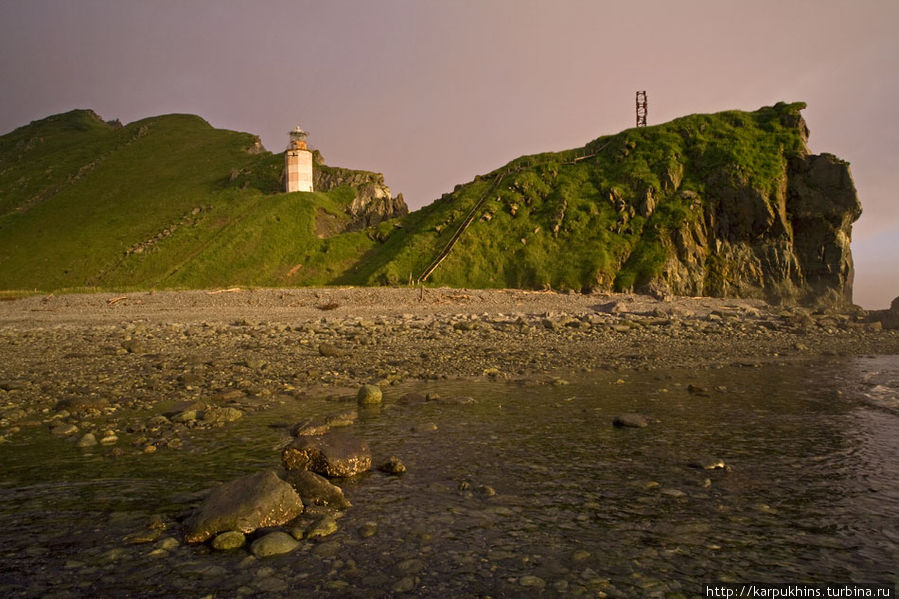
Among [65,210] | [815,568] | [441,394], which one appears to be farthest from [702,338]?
[65,210]

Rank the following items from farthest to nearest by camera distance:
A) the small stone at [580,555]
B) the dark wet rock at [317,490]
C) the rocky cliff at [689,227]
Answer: the rocky cliff at [689,227] → the dark wet rock at [317,490] → the small stone at [580,555]

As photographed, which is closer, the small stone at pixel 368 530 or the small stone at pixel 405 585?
the small stone at pixel 405 585

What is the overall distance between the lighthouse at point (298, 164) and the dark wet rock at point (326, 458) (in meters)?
84.0

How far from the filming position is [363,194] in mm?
85750

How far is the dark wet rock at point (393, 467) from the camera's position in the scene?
24.7 ft

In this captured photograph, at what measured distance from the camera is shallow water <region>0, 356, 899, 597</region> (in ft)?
15.8

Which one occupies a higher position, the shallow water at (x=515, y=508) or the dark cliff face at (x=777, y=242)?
the dark cliff face at (x=777, y=242)

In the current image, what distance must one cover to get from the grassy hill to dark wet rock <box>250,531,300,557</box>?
43.3 m

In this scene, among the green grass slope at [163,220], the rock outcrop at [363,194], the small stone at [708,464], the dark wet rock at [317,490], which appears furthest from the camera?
the rock outcrop at [363,194]

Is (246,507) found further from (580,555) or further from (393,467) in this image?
(580,555)

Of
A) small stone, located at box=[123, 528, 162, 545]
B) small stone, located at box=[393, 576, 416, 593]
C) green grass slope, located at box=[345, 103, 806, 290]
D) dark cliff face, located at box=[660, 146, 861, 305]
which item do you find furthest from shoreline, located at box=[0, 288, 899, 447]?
dark cliff face, located at box=[660, 146, 861, 305]

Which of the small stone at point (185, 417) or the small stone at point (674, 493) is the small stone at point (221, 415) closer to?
the small stone at point (185, 417)

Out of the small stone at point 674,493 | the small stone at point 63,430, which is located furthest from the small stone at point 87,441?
the small stone at point 674,493

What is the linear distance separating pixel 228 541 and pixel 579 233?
5036cm
